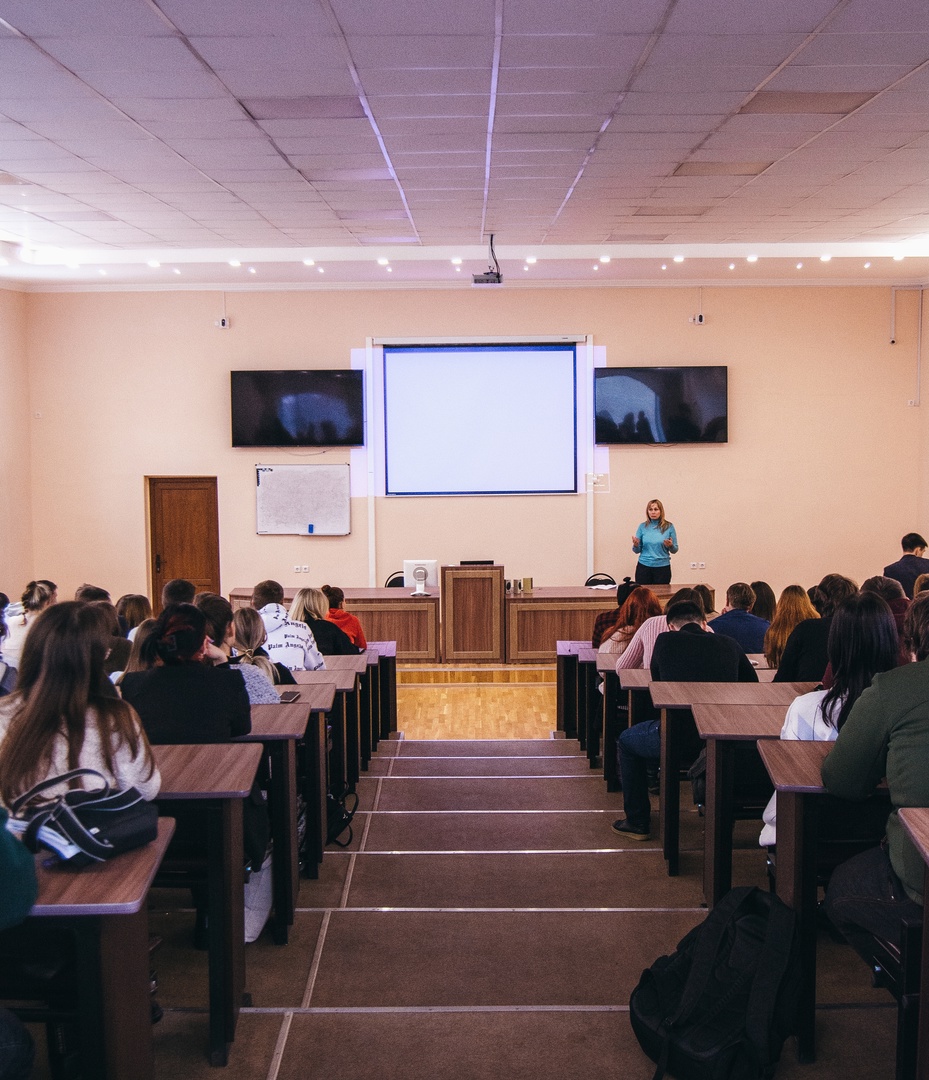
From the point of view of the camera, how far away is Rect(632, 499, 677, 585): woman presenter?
1000 cm

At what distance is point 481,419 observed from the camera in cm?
1077

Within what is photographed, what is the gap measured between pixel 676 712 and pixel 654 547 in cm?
600

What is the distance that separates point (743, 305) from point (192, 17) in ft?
26.7

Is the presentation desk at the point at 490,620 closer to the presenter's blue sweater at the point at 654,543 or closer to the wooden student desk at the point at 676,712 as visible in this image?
the presenter's blue sweater at the point at 654,543

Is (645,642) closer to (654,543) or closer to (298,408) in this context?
(654,543)

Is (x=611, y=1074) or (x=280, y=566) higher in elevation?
(x=280, y=566)

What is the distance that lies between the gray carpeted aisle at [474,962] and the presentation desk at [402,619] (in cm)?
433

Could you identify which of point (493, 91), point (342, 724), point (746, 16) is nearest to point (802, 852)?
point (342, 724)

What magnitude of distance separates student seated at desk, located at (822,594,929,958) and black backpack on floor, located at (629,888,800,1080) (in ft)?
0.69

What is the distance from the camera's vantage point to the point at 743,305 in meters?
10.8

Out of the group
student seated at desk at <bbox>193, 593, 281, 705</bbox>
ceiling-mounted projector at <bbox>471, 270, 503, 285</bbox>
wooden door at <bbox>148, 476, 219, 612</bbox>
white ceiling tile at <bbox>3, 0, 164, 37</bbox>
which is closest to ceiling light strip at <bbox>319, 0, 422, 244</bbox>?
white ceiling tile at <bbox>3, 0, 164, 37</bbox>

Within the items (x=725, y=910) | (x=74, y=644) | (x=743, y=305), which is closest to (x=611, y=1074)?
(x=725, y=910)

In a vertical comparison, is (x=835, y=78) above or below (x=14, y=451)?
above

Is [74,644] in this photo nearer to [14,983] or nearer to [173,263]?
[14,983]
